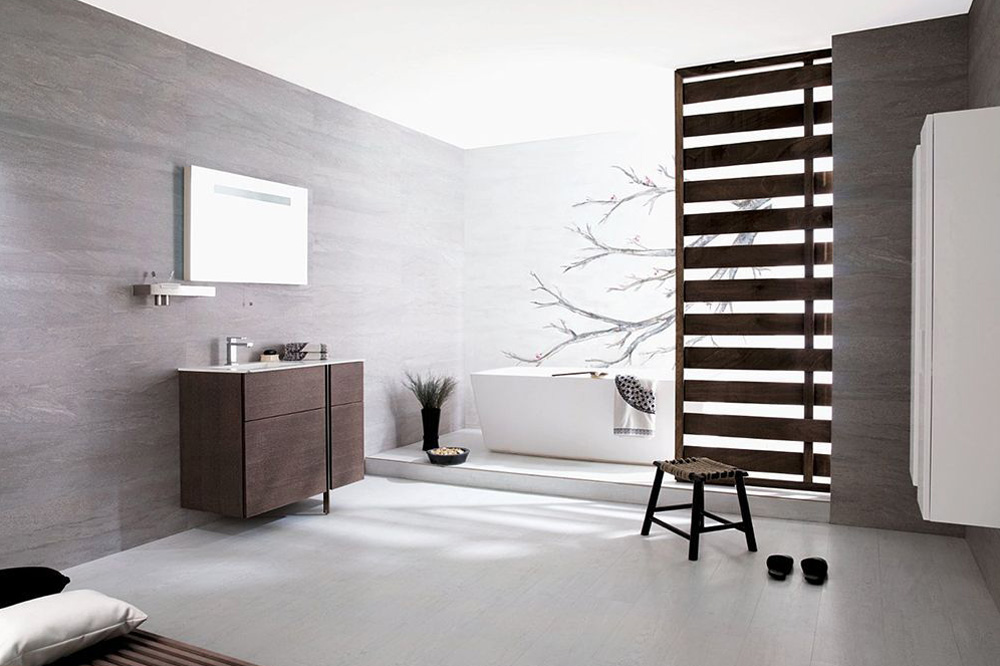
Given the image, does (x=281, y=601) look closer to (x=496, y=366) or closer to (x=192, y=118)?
(x=192, y=118)

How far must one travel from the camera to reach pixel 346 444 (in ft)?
15.8

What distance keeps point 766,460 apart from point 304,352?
2971 millimetres

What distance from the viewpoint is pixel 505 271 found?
282 inches

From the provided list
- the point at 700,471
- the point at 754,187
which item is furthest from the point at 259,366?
the point at 754,187

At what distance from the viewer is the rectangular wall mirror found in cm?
432

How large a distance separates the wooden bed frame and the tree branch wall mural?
16.1 feet

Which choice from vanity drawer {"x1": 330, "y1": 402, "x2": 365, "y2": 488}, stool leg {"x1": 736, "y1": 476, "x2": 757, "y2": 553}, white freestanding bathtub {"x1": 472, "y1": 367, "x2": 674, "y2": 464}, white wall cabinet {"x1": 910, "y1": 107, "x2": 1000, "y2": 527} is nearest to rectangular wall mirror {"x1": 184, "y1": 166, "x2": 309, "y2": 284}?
vanity drawer {"x1": 330, "y1": 402, "x2": 365, "y2": 488}

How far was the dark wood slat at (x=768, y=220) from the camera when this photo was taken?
4633 millimetres

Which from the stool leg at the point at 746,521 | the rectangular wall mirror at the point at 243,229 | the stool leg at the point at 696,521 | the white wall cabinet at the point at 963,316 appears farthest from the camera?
the rectangular wall mirror at the point at 243,229

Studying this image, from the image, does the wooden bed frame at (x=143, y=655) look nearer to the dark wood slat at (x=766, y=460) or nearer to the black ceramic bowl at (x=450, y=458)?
the black ceramic bowl at (x=450, y=458)

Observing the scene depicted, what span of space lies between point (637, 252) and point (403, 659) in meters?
4.58

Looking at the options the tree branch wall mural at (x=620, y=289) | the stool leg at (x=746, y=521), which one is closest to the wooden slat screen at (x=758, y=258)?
the stool leg at (x=746, y=521)

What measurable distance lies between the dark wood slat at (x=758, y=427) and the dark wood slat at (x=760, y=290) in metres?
0.74

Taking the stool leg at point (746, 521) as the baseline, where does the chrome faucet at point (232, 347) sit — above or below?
above
